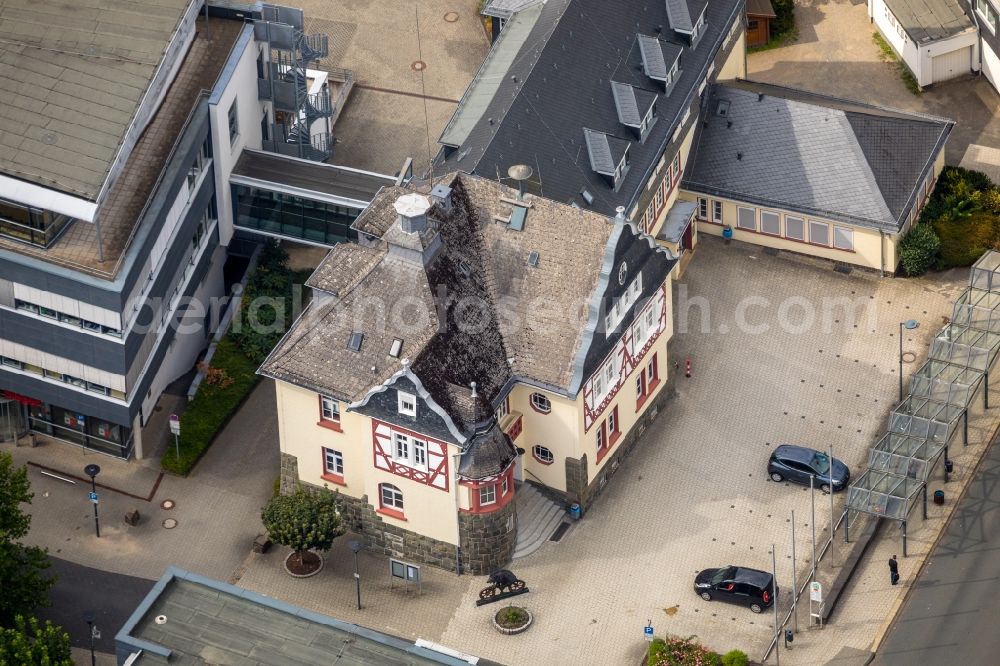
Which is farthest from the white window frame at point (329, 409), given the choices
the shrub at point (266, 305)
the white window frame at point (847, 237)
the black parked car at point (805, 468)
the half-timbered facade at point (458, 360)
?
the white window frame at point (847, 237)

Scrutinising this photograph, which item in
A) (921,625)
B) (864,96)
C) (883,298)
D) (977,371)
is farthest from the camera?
(864,96)

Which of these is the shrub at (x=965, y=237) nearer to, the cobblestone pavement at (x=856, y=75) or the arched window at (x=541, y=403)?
the cobblestone pavement at (x=856, y=75)

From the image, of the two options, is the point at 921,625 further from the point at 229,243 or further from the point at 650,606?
the point at 229,243

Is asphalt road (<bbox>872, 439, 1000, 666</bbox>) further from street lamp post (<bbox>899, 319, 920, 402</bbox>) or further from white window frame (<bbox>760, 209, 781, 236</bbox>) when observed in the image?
white window frame (<bbox>760, 209, 781, 236</bbox>)

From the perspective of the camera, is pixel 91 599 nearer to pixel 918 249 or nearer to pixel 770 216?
pixel 770 216

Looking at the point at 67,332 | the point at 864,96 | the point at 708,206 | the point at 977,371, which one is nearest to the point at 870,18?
the point at 864,96

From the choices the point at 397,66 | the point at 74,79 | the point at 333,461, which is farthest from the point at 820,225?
the point at 74,79

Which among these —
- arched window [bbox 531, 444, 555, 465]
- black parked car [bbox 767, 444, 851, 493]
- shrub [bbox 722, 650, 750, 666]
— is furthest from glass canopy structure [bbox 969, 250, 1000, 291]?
shrub [bbox 722, 650, 750, 666]

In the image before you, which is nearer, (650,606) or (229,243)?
(650,606)
